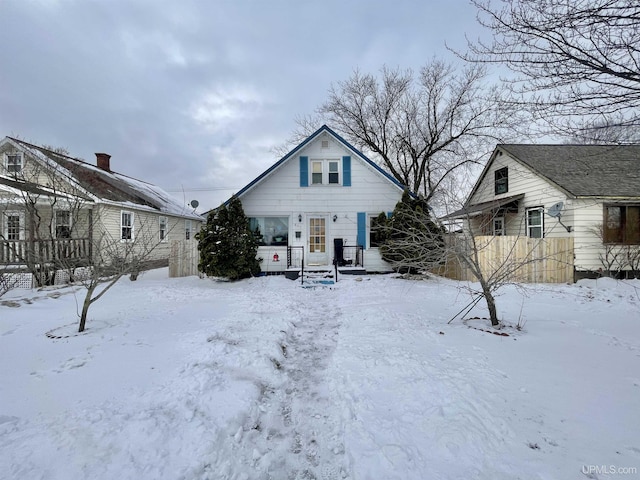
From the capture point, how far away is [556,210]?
11.1 metres

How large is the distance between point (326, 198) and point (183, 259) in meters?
6.75

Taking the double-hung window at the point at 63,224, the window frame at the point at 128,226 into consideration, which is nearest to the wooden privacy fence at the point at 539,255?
the double-hung window at the point at 63,224

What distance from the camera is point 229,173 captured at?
157ft

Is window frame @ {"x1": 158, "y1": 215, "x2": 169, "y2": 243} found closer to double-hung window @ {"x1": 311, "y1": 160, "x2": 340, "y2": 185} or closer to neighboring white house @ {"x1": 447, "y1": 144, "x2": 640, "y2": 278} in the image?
double-hung window @ {"x1": 311, "y1": 160, "x2": 340, "y2": 185}

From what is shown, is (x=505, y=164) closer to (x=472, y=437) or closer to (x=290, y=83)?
(x=290, y=83)

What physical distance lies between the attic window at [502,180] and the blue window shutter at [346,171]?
8.23 m

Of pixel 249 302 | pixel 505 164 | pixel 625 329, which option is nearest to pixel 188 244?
pixel 249 302

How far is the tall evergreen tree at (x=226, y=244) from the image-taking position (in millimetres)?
10453

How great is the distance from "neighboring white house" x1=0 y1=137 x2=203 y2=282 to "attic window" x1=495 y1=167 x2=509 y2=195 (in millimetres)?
15411

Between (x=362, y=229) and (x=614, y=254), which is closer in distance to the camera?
(x=614, y=254)

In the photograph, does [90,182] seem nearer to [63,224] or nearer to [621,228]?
[63,224]

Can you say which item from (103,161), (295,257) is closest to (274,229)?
(295,257)

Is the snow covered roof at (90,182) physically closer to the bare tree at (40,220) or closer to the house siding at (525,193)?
the bare tree at (40,220)

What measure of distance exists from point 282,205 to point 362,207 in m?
3.51
